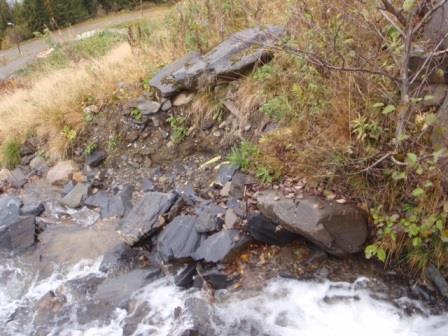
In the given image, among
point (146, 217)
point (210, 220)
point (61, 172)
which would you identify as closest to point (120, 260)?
point (146, 217)

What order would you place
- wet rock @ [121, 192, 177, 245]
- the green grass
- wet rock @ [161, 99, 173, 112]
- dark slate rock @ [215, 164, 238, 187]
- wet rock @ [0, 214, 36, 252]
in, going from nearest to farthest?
wet rock @ [121, 192, 177, 245] → dark slate rock @ [215, 164, 238, 187] → wet rock @ [0, 214, 36, 252] → wet rock @ [161, 99, 173, 112] → the green grass

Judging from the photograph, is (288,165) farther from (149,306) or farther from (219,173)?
(149,306)

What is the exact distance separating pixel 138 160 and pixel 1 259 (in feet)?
5.93

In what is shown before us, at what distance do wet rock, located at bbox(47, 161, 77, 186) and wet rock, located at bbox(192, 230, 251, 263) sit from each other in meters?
2.70

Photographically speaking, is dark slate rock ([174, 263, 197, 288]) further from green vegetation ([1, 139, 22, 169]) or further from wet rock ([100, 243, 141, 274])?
green vegetation ([1, 139, 22, 169])

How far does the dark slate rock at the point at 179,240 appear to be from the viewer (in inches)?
151

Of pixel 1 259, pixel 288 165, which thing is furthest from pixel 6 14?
pixel 288 165

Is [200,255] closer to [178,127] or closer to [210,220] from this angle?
[210,220]

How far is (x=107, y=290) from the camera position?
3822mm

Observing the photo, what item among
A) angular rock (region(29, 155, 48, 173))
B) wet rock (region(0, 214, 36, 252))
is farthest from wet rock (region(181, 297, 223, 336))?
angular rock (region(29, 155, 48, 173))

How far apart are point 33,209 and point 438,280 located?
414 centimetres

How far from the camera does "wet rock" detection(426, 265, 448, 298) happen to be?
10.3 ft

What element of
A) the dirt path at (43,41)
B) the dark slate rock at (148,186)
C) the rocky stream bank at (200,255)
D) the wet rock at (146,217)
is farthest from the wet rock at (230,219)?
the dirt path at (43,41)

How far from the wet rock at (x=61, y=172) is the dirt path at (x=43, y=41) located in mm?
6767
